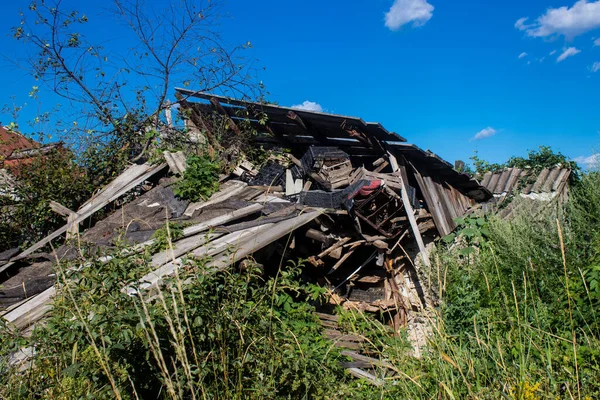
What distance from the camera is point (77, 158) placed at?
333 inches

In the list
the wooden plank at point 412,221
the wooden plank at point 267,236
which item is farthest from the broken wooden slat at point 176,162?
the wooden plank at point 412,221

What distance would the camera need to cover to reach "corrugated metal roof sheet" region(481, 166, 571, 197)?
1061cm

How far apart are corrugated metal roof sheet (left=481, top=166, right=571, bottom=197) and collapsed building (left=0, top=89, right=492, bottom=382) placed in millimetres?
1546

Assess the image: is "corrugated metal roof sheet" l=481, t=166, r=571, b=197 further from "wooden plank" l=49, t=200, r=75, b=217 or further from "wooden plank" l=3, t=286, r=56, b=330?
"wooden plank" l=3, t=286, r=56, b=330

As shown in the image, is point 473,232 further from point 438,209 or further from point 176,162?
point 176,162

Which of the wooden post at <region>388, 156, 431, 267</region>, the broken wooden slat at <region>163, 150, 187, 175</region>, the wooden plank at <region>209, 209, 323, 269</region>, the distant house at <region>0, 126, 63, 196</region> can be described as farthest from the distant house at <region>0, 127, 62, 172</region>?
the wooden post at <region>388, 156, 431, 267</region>

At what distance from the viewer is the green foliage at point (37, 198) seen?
23.6 feet

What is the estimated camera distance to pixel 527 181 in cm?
1140

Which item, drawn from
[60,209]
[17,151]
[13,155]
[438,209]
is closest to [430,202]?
[438,209]

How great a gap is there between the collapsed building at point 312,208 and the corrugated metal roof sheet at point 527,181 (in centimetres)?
155

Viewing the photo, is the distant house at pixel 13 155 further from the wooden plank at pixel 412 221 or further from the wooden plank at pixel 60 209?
the wooden plank at pixel 412 221

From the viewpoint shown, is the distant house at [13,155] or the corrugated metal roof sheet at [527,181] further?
the corrugated metal roof sheet at [527,181]

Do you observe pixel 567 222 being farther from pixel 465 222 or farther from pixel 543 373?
pixel 543 373

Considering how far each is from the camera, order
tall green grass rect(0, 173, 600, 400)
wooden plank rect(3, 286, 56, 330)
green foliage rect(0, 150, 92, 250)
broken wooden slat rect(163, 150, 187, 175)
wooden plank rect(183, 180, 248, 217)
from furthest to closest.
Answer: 1. broken wooden slat rect(163, 150, 187, 175)
2. green foliage rect(0, 150, 92, 250)
3. wooden plank rect(183, 180, 248, 217)
4. wooden plank rect(3, 286, 56, 330)
5. tall green grass rect(0, 173, 600, 400)
